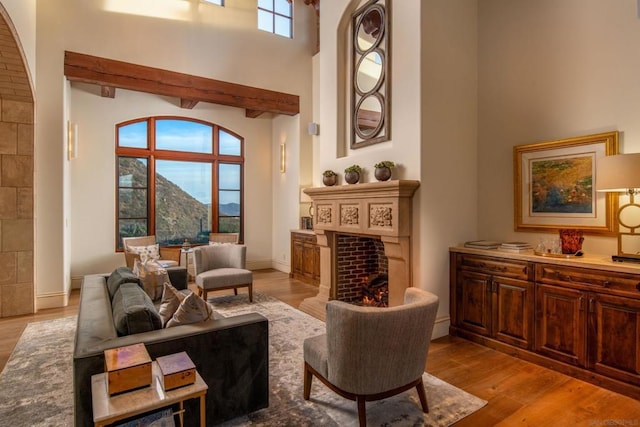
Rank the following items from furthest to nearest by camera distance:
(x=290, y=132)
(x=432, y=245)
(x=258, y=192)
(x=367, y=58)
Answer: (x=258, y=192) < (x=290, y=132) < (x=367, y=58) < (x=432, y=245)

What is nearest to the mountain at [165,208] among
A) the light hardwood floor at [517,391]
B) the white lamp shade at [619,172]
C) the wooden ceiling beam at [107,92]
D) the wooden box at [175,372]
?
the wooden ceiling beam at [107,92]

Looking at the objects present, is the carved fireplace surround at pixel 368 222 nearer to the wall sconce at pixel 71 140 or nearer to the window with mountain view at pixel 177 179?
the window with mountain view at pixel 177 179

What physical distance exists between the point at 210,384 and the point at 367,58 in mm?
3831

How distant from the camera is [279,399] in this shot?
8.15ft

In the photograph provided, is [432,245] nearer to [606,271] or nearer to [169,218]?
[606,271]

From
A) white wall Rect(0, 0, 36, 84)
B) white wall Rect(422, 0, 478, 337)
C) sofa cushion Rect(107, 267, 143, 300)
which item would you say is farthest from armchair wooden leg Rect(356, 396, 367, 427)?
white wall Rect(0, 0, 36, 84)

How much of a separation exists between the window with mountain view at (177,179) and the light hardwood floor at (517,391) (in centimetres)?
304

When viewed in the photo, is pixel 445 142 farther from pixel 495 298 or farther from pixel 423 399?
pixel 423 399

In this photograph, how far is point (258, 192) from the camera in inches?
300

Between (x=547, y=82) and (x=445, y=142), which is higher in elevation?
(x=547, y=82)

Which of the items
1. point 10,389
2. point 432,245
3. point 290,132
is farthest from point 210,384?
point 290,132

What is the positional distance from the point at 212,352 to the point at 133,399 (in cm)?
58

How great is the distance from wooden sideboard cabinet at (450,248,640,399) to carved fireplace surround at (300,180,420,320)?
1.97ft

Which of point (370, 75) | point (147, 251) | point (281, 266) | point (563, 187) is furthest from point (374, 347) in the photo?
point (281, 266)
